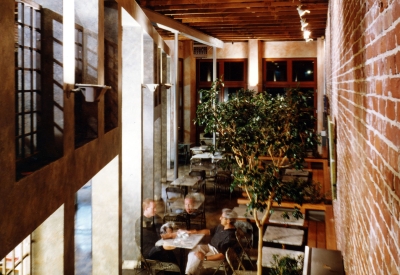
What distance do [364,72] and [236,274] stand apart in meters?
4.31

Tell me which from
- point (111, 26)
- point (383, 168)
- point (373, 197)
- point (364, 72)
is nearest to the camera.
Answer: point (383, 168)

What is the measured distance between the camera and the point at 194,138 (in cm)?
→ 1650

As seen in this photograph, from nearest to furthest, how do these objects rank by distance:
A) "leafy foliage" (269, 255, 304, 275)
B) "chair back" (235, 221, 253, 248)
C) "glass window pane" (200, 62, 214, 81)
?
1. "leafy foliage" (269, 255, 304, 275)
2. "chair back" (235, 221, 253, 248)
3. "glass window pane" (200, 62, 214, 81)

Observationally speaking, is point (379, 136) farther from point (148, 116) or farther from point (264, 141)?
point (148, 116)

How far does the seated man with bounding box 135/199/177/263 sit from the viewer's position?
6059 mm

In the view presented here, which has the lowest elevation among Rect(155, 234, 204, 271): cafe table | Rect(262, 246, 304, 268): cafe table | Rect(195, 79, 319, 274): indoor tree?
Rect(262, 246, 304, 268): cafe table

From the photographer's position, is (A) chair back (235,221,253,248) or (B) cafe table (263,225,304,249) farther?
(A) chair back (235,221,253,248)

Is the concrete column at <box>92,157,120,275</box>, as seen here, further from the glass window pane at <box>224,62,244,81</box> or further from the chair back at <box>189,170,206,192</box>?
the glass window pane at <box>224,62,244,81</box>

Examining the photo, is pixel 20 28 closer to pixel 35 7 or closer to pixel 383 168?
pixel 35 7

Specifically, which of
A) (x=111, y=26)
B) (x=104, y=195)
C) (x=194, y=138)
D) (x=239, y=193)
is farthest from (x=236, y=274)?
(x=194, y=138)

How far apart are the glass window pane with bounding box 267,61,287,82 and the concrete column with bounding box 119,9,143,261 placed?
9.81 m

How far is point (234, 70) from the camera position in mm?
16453

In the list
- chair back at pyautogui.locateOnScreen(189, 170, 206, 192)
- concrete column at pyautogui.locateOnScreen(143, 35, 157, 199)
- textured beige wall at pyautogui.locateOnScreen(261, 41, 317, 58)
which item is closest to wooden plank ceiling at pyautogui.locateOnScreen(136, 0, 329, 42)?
textured beige wall at pyautogui.locateOnScreen(261, 41, 317, 58)

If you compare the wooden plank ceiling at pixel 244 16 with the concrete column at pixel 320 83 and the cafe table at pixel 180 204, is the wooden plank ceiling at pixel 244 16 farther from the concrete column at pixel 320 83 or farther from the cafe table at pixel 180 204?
the cafe table at pixel 180 204
